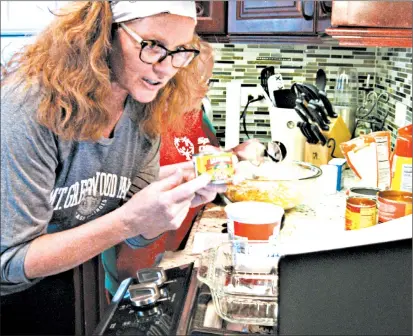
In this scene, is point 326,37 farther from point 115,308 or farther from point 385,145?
point 115,308

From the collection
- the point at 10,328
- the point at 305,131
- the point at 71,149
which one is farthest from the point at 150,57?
the point at 305,131

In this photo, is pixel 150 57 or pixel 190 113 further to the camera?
pixel 190 113

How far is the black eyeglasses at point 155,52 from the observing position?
68cm

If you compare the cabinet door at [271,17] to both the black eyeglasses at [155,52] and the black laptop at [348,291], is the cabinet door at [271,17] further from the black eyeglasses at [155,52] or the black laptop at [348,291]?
the black laptop at [348,291]

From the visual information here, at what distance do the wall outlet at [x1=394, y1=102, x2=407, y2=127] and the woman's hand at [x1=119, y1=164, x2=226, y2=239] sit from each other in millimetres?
624

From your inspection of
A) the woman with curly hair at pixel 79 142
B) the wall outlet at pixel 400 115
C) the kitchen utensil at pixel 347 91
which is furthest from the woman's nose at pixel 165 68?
the kitchen utensil at pixel 347 91

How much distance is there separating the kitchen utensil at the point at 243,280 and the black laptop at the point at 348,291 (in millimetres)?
85

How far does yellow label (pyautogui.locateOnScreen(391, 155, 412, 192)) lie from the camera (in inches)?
28.1

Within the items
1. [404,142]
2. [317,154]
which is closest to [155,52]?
[404,142]

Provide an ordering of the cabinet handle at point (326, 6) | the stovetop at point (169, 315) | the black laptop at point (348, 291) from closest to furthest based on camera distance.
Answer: the black laptop at point (348, 291) → the stovetop at point (169, 315) → the cabinet handle at point (326, 6)

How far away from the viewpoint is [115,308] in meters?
0.61

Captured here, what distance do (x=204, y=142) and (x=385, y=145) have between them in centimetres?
32

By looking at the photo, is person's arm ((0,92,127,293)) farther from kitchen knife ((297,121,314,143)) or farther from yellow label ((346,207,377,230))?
kitchen knife ((297,121,314,143))

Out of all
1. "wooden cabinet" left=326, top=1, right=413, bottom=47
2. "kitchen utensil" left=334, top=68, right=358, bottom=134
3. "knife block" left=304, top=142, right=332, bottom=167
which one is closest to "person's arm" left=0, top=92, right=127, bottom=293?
"wooden cabinet" left=326, top=1, right=413, bottom=47
